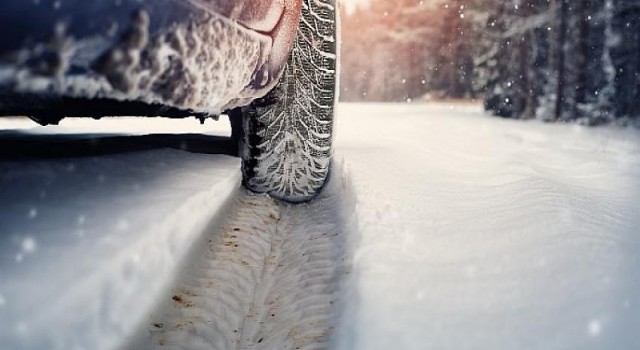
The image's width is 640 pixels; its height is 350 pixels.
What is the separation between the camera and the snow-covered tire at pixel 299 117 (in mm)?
2012

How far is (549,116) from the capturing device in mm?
7488

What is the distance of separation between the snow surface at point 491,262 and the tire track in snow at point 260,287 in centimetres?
13

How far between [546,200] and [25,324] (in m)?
1.44

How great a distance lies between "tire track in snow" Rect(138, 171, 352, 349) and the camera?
1117mm

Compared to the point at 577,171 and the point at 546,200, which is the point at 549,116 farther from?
the point at 546,200

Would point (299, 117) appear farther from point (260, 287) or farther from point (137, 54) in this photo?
point (137, 54)

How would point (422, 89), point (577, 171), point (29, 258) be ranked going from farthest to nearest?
point (422, 89) → point (577, 171) → point (29, 258)

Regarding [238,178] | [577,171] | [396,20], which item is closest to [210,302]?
[238,178]

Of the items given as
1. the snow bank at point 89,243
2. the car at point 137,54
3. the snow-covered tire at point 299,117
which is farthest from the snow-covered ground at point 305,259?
the car at point 137,54

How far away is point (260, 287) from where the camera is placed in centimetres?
142

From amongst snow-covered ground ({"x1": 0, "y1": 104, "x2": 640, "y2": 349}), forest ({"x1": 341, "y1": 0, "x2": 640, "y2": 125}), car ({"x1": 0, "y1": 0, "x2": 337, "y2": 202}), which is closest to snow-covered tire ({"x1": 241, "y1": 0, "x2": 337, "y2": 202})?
snow-covered ground ({"x1": 0, "y1": 104, "x2": 640, "y2": 349})

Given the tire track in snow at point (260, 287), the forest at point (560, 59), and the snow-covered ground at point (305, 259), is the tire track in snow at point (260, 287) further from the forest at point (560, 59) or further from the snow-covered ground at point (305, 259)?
the forest at point (560, 59)

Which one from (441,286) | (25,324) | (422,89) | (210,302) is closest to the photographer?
(25,324)

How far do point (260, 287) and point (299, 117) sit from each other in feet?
2.73
